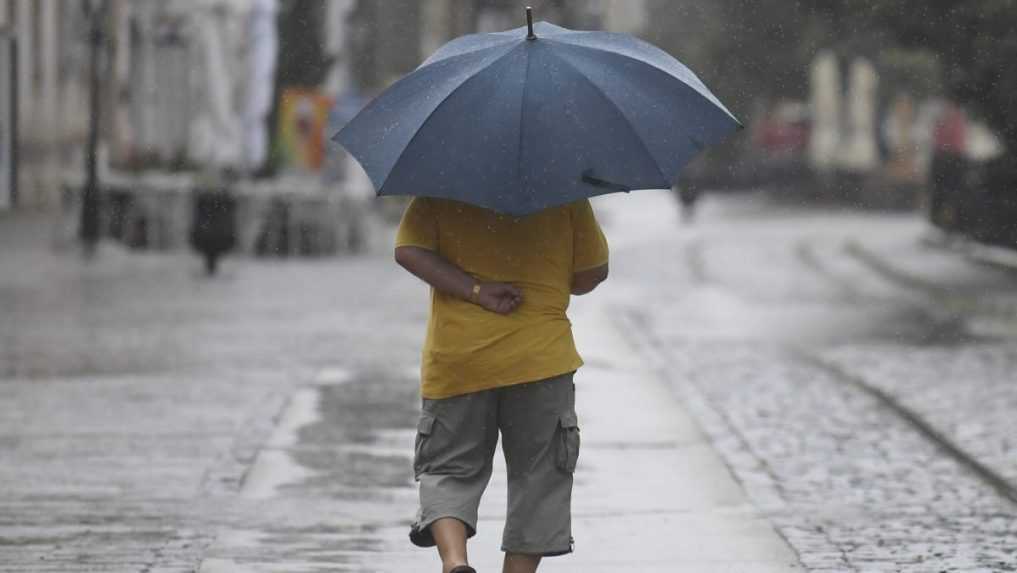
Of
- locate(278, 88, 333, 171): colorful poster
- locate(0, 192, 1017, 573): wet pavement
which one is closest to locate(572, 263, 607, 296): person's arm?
locate(0, 192, 1017, 573): wet pavement

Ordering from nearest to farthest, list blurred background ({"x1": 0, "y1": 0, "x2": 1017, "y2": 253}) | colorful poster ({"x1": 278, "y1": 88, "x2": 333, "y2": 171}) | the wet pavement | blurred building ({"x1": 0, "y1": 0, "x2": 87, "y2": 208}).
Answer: the wet pavement
blurred background ({"x1": 0, "y1": 0, "x2": 1017, "y2": 253})
colorful poster ({"x1": 278, "y1": 88, "x2": 333, "y2": 171})
blurred building ({"x1": 0, "y1": 0, "x2": 87, "y2": 208})

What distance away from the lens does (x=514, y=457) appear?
656cm

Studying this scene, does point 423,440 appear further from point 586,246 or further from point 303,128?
point 303,128

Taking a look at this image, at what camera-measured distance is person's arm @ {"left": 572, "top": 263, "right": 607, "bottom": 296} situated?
6559 mm

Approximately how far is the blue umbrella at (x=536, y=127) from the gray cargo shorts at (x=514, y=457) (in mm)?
607

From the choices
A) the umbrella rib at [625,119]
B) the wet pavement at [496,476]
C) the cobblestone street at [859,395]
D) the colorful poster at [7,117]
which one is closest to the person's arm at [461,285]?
the umbrella rib at [625,119]

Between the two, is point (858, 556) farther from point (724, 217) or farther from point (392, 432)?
point (724, 217)

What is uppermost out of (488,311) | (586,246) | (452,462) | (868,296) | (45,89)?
(586,246)

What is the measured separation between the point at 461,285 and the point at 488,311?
10cm

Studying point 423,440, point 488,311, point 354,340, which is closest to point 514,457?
point 423,440

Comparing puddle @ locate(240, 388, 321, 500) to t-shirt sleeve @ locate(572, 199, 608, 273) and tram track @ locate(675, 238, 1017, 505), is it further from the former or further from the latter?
t-shirt sleeve @ locate(572, 199, 608, 273)

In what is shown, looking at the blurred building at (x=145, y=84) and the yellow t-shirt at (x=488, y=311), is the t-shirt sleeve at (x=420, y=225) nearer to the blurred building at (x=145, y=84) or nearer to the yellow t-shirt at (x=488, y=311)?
the yellow t-shirt at (x=488, y=311)

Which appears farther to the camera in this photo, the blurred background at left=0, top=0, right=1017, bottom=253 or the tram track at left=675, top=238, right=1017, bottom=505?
the blurred background at left=0, top=0, right=1017, bottom=253

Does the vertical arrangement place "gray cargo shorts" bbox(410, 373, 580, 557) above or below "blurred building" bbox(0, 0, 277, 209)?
above
